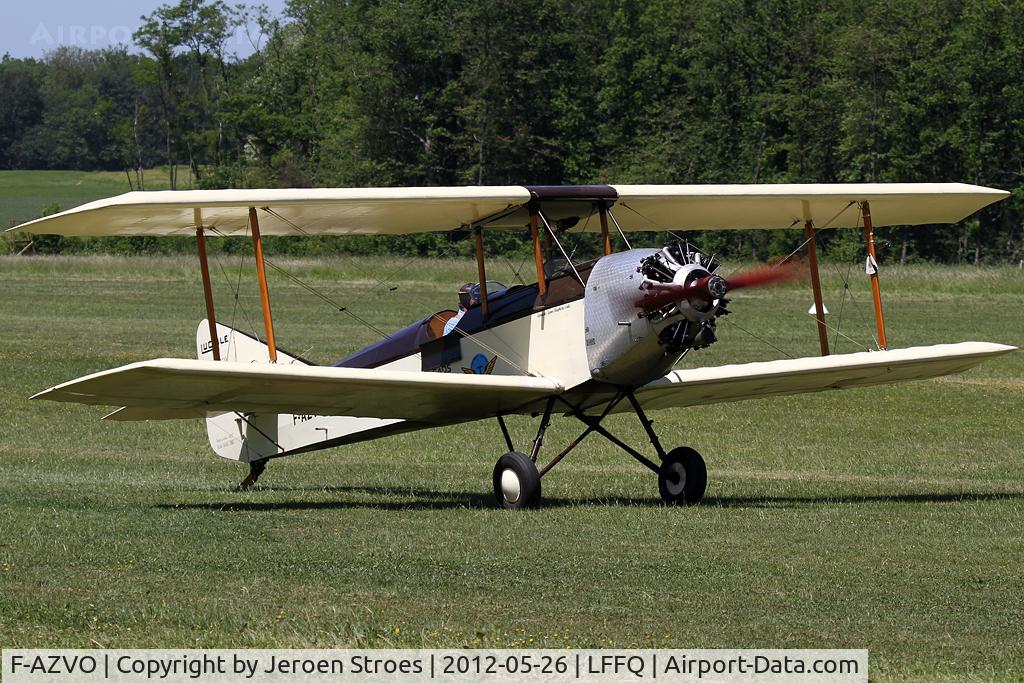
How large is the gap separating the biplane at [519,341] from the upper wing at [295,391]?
2cm

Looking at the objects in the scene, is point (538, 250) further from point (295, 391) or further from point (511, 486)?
point (295, 391)

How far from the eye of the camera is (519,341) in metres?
12.8

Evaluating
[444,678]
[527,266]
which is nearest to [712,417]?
[444,678]

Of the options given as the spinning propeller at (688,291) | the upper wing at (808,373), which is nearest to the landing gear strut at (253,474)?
the upper wing at (808,373)

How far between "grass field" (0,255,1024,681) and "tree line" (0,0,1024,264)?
34.2 m

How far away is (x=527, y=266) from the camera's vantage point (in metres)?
41.5

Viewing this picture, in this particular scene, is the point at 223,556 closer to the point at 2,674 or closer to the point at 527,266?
the point at 2,674

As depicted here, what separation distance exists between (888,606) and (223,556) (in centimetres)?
412

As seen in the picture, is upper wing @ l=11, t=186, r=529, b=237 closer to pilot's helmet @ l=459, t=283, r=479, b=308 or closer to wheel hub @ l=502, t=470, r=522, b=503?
pilot's helmet @ l=459, t=283, r=479, b=308

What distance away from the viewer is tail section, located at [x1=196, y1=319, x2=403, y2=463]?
14305 mm

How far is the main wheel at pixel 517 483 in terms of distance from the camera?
39.7 ft

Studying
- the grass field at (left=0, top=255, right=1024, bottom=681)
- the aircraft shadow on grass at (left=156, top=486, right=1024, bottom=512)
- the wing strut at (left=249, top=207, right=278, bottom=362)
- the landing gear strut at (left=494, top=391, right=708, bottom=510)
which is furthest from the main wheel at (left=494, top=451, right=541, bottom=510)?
the wing strut at (left=249, top=207, right=278, bottom=362)

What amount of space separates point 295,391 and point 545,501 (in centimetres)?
268

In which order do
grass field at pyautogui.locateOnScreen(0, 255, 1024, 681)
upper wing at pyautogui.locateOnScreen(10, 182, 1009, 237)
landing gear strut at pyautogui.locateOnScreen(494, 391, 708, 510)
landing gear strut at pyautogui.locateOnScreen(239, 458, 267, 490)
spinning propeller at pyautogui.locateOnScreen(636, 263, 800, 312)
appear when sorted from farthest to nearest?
landing gear strut at pyautogui.locateOnScreen(239, 458, 267, 490)
upper wing at pyautogui.locateOnScreen(10, 182, 1009, 237)
landing gear strut at pyautogui.locateOnScreen(494, 391, 708, 510)
spinning propeller at pyautogui.locateOnScreen(636, 263, 800, 312)
grass field at pyautogui.locateOnScreen(0, 255, 1024, 681)
